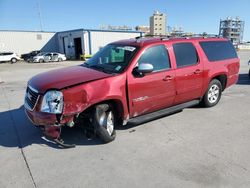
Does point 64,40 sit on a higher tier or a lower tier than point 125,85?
higher

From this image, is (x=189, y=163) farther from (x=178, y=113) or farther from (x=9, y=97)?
(x=9, y=97)

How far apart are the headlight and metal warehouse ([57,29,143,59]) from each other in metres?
32.0

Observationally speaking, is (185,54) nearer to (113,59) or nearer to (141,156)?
(113,59)

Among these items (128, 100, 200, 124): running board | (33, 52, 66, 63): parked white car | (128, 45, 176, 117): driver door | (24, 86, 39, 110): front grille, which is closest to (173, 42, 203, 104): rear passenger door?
(128, 100, 200, 124): running board

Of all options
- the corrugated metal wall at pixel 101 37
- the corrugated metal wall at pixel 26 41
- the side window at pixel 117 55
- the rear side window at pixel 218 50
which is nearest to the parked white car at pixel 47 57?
the corrugated metal wall at pixel 101 37

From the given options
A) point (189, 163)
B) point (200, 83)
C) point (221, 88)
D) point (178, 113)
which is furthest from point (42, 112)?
point (221, 88)

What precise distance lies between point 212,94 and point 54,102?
4.37 meters

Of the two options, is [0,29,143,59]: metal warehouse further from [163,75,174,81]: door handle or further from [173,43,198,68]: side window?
[163,75,174,81]: door handle

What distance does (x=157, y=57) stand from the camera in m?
4.61

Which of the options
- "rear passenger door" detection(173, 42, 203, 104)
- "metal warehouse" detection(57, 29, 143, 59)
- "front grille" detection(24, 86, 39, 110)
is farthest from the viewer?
"metal warehouse" detection(57, 29, 143, 59)

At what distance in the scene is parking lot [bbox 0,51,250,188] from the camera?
9.98ft

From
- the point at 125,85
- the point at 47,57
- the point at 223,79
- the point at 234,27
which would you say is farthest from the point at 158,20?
the point at 125,85

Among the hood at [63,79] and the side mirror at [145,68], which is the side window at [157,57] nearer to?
the side mirror at [145,68]

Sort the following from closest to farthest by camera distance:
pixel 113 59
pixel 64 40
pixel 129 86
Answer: pixel 129 86
pixel 113 59
pixel 64 40
